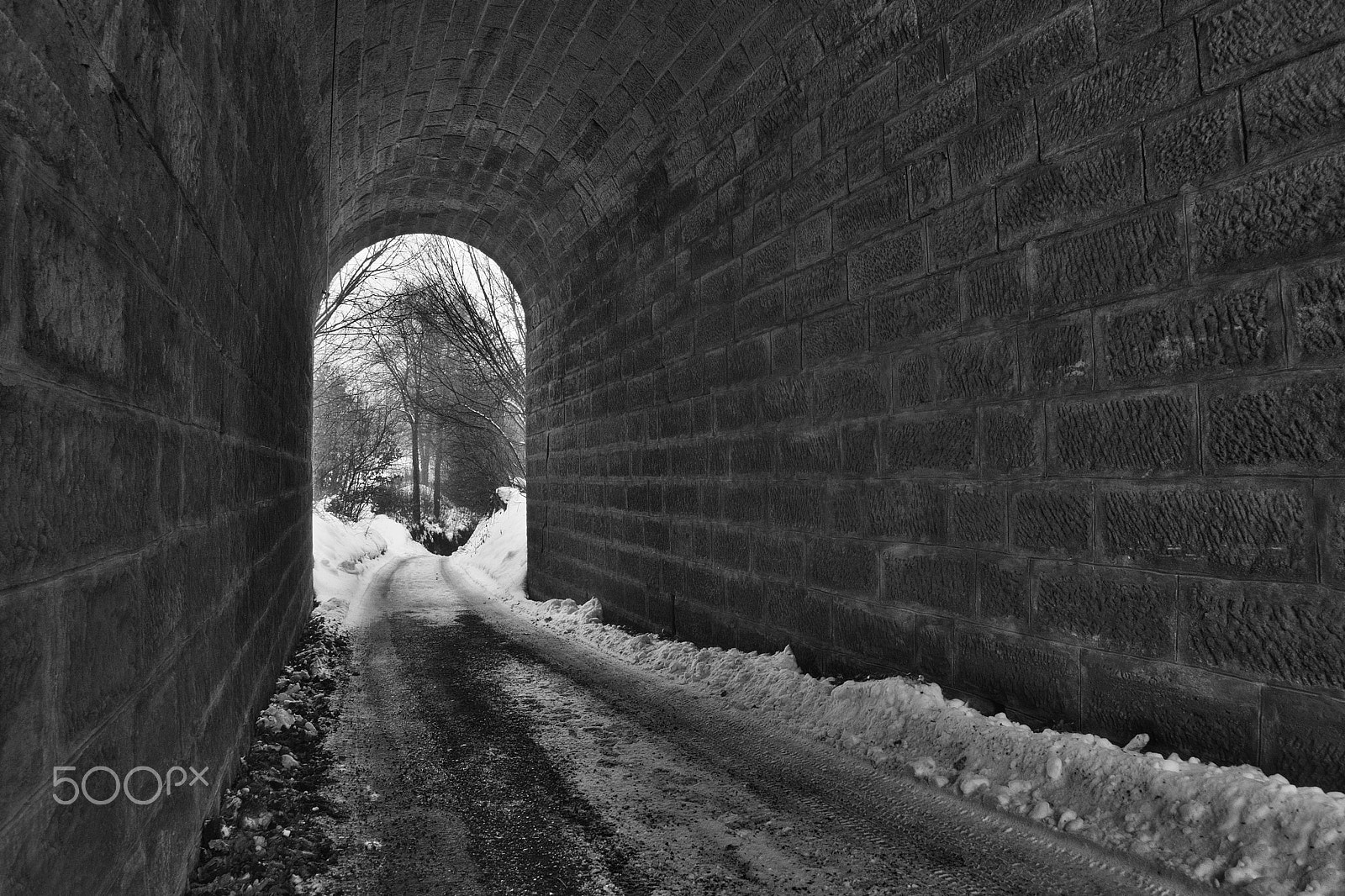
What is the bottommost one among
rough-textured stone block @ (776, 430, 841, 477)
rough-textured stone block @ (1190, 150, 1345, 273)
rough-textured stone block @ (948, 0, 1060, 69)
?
rough-textured stone block @ (776, 430, 841, 477)

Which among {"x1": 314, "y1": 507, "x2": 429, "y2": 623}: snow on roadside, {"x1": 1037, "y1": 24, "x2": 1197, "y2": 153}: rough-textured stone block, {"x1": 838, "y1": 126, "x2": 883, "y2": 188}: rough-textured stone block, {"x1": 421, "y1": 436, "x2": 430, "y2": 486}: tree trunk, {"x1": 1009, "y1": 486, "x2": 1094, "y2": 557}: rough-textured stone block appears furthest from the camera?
{"x1": 421, "y1": 436, "x2": 430, "y2": 486}: tree trunk

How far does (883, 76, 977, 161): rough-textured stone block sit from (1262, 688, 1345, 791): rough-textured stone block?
8.97ft

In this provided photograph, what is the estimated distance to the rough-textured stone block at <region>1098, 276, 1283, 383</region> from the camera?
2645mm

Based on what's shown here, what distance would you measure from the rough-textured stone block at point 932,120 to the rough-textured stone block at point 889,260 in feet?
1.36

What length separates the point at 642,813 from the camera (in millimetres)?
3172

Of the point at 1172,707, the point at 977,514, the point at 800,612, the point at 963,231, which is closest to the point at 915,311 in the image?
the point at 963,231

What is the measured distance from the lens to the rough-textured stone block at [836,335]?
14.7ft

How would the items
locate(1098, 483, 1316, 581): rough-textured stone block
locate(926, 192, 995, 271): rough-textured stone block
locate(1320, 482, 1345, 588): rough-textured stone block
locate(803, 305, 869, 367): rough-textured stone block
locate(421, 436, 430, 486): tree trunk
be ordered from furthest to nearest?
Answer: locate(421, 436, 430, 486): tree trunk < locate(803, 305, 869, 367): rough-textured stone block < locate(926, 192, 995, 271): rough-textured stone block < locate(1098, 483, 1316, 581): rough-textured stone block < locate(1320, 482, 1345, 588): rough-textured stone block

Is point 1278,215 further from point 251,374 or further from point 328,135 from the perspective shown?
point 328,135

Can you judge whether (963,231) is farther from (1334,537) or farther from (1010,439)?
(1334,537)

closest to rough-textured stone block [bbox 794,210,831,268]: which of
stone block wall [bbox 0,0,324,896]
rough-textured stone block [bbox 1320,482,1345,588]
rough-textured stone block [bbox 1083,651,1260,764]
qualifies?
rough-textured stone block [bbox 1083,651,1260,764]

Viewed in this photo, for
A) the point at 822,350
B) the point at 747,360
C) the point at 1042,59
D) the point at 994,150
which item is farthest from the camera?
the point at 747,360

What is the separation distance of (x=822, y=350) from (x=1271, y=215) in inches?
95.4

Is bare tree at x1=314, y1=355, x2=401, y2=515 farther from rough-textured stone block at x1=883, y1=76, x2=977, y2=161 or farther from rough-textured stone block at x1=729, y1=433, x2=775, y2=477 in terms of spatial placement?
rough-textured stone block at x1=883, y1=76, x2=977, y2=161
